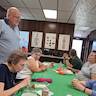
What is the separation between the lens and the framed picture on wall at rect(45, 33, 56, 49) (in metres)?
7.09

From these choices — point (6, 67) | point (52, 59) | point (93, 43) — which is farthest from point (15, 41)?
point (93, 43)

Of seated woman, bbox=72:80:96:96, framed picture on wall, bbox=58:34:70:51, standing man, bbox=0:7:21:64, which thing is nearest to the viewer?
seated woman, bbox=72:80:96:96

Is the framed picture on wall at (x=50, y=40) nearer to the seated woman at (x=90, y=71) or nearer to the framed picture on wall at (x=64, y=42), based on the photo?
the framed picture on wall at (x=64, y=42)

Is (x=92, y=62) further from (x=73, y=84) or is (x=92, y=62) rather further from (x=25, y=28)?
(x=25, y=28)

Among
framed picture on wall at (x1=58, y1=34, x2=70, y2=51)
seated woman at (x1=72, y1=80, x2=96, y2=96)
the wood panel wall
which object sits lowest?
seated woman at (x1=72, y1=80, x2=96, y2=96)

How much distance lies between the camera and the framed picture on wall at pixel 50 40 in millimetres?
7086

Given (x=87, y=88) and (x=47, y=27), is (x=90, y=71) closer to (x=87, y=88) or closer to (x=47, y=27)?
(x=87, y=88)

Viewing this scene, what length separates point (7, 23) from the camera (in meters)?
2.50

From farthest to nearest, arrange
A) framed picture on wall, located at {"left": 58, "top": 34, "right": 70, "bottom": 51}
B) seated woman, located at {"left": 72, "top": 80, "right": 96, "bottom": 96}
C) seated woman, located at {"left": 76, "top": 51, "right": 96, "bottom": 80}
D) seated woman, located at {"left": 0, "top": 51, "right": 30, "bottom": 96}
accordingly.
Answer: framed picture on wall, located at {"left": 58, "top": 34, "right": 70, "bottom": 51}, seated woman, located at {"left": 76, "top": 51, "right": 96, "bottom": 80}, seated woman, located at {"left": 72, "top": 80, "right": 96, "bottom": 96}, seated woman, located at {"left": 0, "top": 51, "right": 30, "bottom": 96}

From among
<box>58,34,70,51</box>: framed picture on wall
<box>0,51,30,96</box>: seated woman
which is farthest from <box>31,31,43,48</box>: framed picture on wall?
<box>0,51,30,96</box>: seated woman

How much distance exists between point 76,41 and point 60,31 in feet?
23.1

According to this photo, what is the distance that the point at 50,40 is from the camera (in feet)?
23.2

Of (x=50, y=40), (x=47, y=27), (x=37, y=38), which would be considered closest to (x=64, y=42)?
(x=50, y=40)

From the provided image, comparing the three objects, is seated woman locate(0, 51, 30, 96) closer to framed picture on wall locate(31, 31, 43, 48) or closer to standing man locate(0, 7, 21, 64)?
standing man locate(0, 7, 21, 64)
